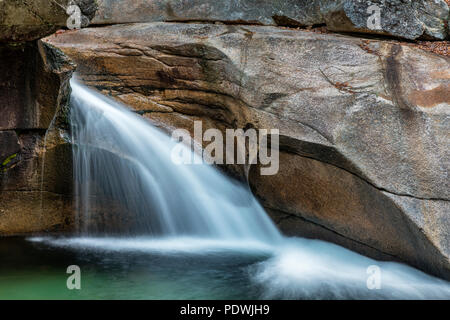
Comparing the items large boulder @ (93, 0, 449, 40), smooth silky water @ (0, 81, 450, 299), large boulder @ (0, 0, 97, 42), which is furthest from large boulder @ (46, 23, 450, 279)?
large boulder @ (0, 0, 97, 42)

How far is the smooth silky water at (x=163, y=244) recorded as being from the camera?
14.9 feet

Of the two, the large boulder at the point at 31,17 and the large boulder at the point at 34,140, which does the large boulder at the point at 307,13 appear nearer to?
the large boulder at the point at 34,140

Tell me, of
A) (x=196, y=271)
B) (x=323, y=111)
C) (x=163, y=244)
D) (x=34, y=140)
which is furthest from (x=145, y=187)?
(x=323, y=111)

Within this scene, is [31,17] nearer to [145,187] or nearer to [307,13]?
[145,187]

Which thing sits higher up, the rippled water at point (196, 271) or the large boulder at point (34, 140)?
the large boulder at point (34, 140)

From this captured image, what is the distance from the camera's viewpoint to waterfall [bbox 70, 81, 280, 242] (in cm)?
604

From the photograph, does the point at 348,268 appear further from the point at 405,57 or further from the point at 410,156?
the point at 405,57

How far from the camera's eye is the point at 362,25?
7.34 m

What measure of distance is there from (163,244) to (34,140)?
6.85 feet

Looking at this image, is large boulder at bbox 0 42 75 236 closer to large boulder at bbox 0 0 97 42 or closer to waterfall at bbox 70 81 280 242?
waterfall at bbox 70 81 280 242

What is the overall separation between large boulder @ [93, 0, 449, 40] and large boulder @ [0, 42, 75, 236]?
3.68 metres

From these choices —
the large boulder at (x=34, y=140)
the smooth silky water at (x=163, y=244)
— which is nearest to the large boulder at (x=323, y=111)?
the smooth silky water at (x=163, y=244)

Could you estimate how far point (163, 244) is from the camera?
596 cm

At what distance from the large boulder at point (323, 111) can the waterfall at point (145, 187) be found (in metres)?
0.41
